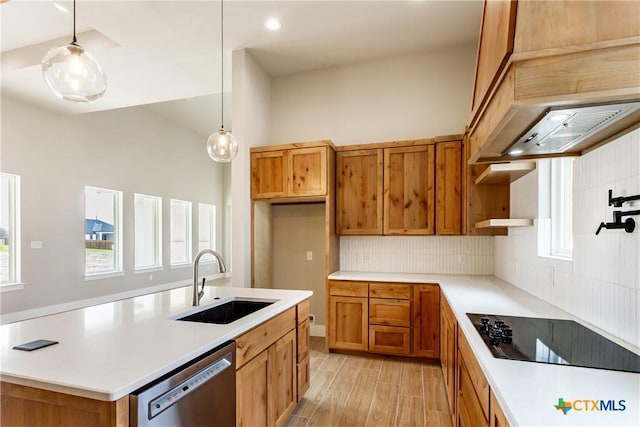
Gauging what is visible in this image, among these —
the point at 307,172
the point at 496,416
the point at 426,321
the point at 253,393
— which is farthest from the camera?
the point at 307,172

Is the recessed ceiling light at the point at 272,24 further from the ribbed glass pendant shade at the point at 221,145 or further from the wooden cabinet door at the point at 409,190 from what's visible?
the wooden cabinet door at the point at 409,190

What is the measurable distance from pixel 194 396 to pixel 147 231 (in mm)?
7189

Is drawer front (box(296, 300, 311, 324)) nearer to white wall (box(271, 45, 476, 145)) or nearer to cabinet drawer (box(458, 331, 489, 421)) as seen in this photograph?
cabinet drawer (box(458, 331, 489, 421))

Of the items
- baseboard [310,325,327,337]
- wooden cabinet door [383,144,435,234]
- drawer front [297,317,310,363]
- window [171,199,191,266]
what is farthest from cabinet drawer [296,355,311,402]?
window [171,199,191,266]

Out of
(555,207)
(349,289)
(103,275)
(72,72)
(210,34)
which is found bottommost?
(103,275)

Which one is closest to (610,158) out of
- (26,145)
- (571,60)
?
(571,60)

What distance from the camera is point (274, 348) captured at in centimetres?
206

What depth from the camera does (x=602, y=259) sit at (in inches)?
65.3

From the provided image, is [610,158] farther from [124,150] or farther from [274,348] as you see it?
[124,150]

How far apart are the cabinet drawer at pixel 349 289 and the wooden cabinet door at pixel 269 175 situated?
1.23 m

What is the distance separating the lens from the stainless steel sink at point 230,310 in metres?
2.18

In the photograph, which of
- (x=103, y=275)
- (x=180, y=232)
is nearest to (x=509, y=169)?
(x=103, y=275)

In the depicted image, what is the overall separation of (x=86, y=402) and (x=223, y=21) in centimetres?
349

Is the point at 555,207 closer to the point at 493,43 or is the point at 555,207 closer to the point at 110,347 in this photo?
the point at 493,43
